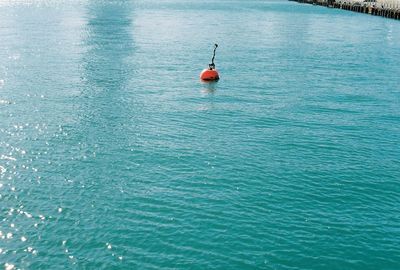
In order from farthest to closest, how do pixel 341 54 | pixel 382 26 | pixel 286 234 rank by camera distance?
pixel 382 26
pixel 341 54
pixel 286 234

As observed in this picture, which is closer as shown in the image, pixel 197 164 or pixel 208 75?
pixel 197 164

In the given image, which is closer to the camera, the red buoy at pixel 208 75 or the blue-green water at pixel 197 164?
the blue-green water at pixel 197 164

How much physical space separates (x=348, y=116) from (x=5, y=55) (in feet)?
231

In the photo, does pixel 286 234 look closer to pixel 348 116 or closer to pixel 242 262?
pixel 242 262

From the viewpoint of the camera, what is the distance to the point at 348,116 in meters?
59.8

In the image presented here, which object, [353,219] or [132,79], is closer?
[353,219]

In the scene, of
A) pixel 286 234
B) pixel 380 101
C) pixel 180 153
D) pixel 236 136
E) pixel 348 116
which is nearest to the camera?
pixel 286 234

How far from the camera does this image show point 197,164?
4497cm

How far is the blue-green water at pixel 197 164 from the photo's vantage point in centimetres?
3164

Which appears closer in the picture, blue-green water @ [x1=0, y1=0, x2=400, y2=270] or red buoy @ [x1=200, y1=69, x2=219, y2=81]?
blue-green water @ [x1=0, y1=0, x2=400, y2=270]

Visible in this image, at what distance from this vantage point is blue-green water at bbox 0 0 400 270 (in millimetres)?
31641

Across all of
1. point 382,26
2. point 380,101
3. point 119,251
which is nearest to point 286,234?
point 119,251

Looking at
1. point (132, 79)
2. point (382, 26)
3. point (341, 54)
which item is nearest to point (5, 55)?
point (132, 79)

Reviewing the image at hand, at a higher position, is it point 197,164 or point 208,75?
point 208,75
